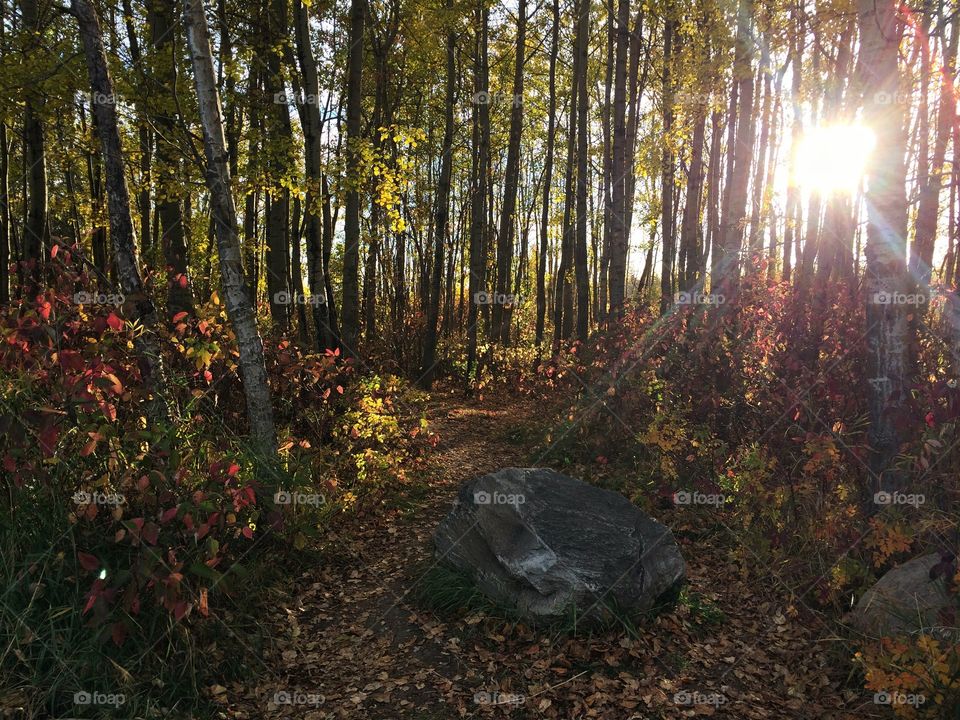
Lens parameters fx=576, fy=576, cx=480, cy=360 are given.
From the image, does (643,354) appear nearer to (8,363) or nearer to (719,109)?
(719,109)

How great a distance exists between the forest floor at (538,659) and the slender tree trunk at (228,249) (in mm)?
1592

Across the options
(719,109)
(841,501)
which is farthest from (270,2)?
(841,501)

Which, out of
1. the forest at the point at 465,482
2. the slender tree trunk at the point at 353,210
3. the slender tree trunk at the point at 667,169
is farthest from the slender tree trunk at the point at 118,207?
the slender tree trunk at the point at 667,169

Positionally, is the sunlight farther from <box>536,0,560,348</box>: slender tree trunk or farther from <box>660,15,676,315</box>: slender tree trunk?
<box>536,0,560,348</box>: slender tree trunk

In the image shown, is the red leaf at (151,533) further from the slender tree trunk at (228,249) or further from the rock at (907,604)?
the rock at (907,604)

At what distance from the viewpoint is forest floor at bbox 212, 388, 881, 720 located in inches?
151

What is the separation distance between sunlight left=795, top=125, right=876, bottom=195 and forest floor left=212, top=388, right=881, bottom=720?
12.8ft

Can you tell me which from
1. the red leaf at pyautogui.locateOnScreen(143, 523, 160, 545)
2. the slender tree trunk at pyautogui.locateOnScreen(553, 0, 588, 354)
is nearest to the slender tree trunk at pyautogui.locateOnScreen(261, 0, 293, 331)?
the red leaf at pyautogui.locateOnScreen(143, 523, 160, 545)

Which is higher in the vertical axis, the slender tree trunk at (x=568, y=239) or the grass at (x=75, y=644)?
the slender tree trunk at (x=568, y=239)

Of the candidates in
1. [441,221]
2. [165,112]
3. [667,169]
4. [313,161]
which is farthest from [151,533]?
[667,169]

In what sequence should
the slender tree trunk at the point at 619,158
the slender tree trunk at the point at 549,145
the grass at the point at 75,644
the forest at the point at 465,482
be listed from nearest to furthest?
the grass at the point at 75,644
the forest at the point at 465,482
the slender tree trunk at the point at 619,158
the slender tree trunk at the point at 549,145

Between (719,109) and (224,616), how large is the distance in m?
10.8

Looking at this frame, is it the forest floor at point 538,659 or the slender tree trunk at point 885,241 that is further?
the slender tree trunk at point 885,241

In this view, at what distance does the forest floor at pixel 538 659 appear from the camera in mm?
3828
